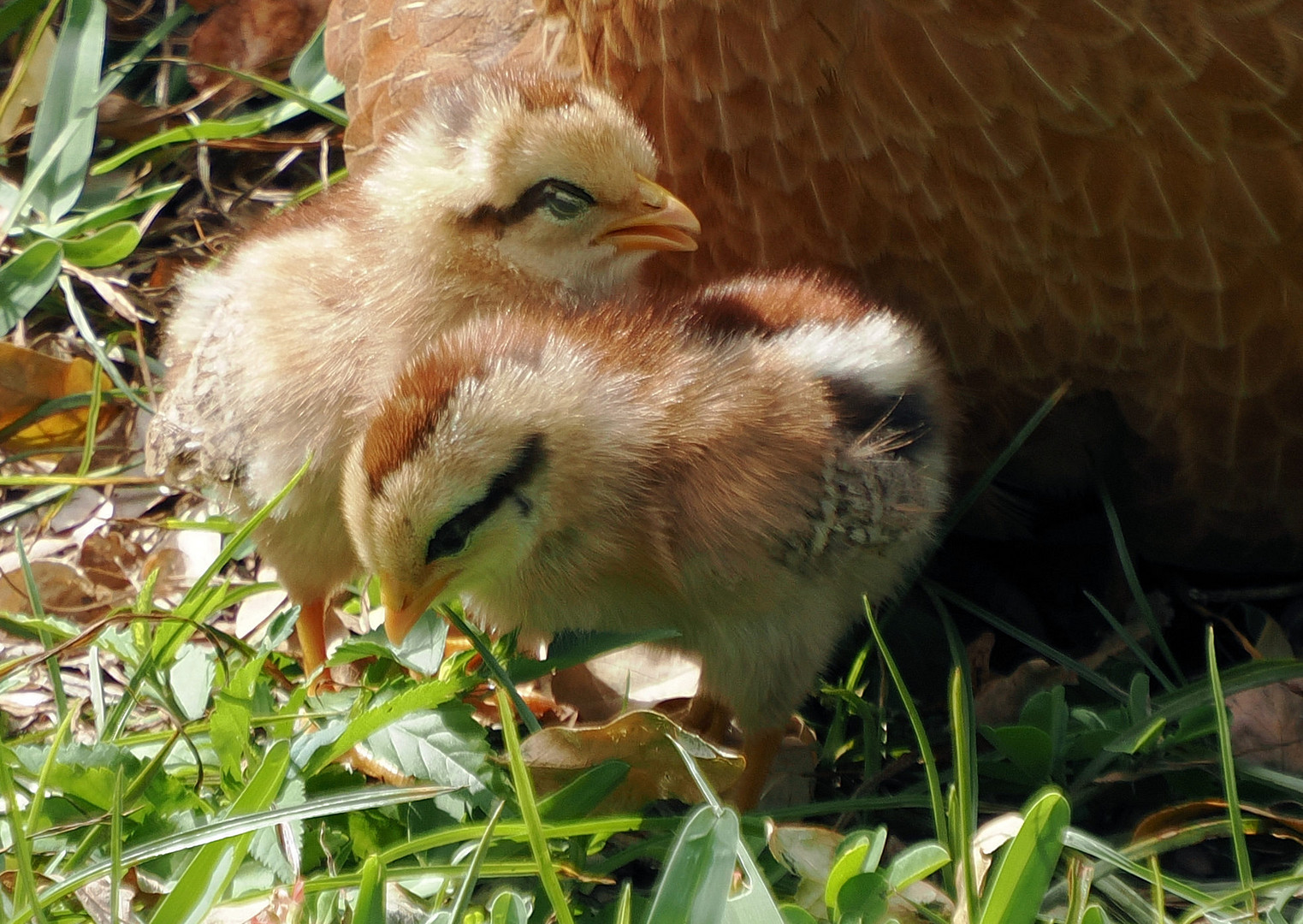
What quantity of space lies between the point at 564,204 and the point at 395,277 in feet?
0.77

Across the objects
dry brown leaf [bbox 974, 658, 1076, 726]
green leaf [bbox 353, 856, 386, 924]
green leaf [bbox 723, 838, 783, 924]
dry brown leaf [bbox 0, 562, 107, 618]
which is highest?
green leaf [bbox 723, 838, 783, 924]

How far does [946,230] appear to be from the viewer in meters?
1.72

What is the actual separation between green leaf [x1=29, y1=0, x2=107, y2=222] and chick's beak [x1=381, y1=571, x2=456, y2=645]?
1.41 m

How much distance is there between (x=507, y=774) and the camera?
5.35 feet

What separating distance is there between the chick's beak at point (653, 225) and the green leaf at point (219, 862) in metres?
0.74

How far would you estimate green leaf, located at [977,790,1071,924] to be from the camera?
4.32 feet

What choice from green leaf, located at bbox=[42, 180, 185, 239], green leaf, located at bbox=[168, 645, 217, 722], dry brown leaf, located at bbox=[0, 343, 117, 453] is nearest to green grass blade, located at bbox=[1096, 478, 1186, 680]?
green leaf, located at bbox=[168, 645, 217, 722]

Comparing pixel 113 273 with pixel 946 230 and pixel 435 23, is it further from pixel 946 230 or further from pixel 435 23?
pixel 946 230

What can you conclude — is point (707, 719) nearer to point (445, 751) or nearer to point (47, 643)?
point (445, 751)

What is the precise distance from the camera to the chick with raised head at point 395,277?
167 centimetres

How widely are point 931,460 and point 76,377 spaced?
62.1 inches

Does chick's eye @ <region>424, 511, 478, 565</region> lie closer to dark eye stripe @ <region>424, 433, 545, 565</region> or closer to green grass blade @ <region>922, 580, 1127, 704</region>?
dark eye stripe @ <region>424, 433, 545, 565</region>

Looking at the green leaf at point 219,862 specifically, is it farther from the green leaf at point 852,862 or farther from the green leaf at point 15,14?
the green leaf at point 15,14

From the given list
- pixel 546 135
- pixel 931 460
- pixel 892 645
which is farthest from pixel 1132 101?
pixel 892 645
